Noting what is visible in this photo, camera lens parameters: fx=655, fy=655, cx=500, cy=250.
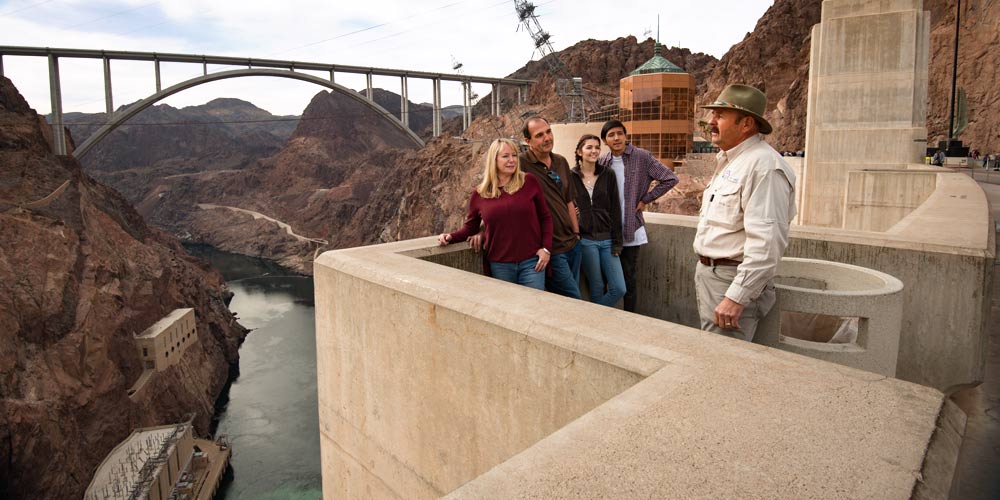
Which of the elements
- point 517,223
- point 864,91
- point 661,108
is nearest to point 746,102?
point 517,223

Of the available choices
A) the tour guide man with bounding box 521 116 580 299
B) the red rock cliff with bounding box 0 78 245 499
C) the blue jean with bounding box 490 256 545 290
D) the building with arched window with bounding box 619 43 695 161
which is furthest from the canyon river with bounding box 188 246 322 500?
the blue jean with bounding box 490 256 545 290

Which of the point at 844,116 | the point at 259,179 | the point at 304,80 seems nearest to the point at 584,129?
the point at 844,116

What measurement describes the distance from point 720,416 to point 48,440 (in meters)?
33.7

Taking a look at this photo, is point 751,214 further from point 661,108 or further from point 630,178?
point 661,108

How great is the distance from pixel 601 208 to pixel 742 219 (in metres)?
1.83

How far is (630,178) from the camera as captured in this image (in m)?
4.89

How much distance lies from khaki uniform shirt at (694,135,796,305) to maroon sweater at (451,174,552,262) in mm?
1396

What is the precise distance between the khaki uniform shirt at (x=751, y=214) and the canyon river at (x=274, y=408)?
1060 inches

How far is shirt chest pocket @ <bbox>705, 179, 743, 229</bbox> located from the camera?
296 cm

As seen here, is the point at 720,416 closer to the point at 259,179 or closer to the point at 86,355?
the point at 86,355

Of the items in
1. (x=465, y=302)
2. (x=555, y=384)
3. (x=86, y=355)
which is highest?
(x=465, y=302)

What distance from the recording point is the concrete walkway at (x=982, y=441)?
2.71 metres

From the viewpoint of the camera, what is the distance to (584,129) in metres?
A: 26.1

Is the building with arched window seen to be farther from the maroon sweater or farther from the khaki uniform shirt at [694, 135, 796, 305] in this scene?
the khaki uniform shirt at [694, 135, 796, 305]
